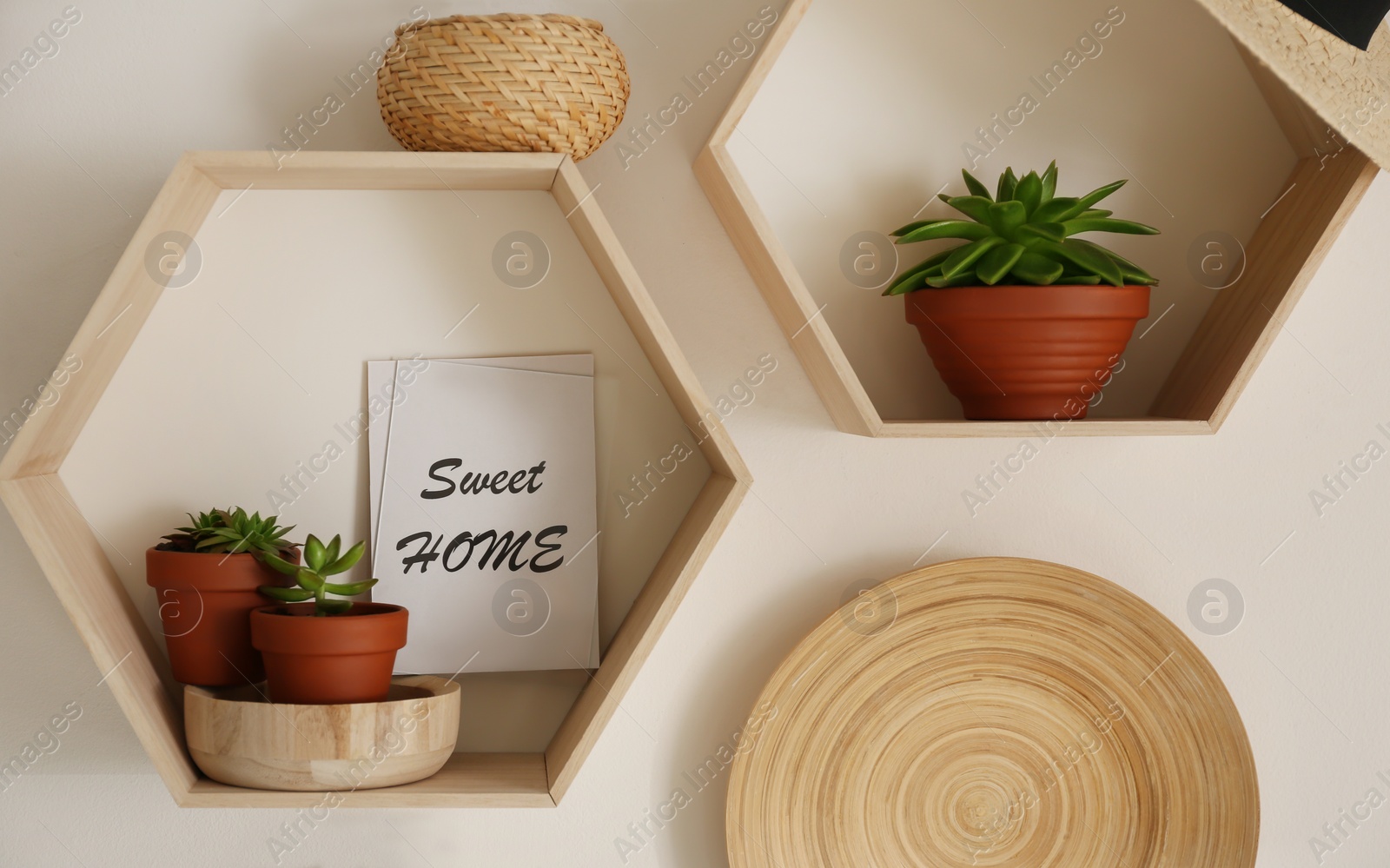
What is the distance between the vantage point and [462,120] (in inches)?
28.2

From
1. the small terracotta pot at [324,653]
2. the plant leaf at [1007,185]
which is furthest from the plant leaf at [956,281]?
the small terracotta pot at [324,653]

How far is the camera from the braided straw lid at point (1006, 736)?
0.89m

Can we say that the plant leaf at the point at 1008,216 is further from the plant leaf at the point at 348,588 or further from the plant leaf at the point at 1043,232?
the plant leaf at the point at 348,588

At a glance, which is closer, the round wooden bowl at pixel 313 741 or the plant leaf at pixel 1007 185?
the round wooden bowl at pixel 313 741

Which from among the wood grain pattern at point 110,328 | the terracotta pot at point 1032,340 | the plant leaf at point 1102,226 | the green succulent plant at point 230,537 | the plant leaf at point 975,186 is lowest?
the terracotta pot at point 1032,340

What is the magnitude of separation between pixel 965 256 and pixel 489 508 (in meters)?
0.49

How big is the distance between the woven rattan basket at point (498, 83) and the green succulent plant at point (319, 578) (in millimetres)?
342

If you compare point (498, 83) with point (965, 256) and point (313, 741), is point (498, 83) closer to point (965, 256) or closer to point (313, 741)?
point (965, 256)

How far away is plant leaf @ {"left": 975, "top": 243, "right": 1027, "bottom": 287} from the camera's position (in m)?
0.75

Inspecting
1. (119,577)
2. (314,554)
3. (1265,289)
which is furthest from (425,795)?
(1265,289)

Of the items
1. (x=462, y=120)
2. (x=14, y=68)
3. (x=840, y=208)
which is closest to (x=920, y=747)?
(x=840, y=208)

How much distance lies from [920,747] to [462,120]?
0.71 m

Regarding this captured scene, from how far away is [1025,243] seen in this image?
78cm

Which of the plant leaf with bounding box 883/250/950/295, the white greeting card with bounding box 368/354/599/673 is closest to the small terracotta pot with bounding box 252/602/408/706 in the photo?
the white greeting card with bounding box 368/354/599/673
